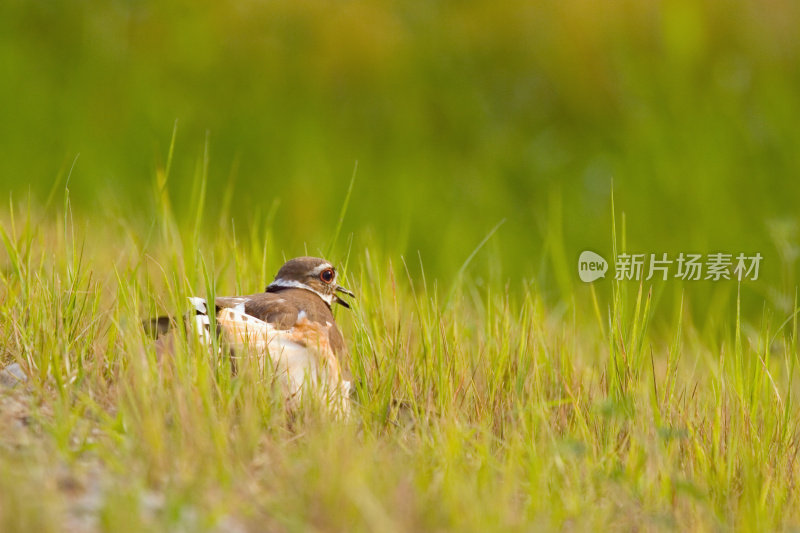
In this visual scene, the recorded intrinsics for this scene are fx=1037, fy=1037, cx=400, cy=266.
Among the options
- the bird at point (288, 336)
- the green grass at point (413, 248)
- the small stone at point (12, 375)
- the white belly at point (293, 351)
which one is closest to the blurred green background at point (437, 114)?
the green grass at point (413, 248)

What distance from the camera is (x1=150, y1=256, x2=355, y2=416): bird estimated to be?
3.41 metres

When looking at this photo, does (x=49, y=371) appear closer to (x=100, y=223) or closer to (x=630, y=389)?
(x=630, y=389)

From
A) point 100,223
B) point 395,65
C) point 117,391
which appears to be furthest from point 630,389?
point 395,65

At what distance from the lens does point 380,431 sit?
3.39 m

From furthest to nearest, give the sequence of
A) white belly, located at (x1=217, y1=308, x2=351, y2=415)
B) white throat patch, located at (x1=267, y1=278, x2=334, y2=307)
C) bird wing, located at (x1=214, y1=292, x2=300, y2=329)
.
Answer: white throat patch, located at (x1=267, y1=278, x2=334, y2=307) < bird wing, located at (x1=214, y1=292, x2=300, y2=329) < white belly, located at (x1=217, y1=308, x2=351, y2=415)

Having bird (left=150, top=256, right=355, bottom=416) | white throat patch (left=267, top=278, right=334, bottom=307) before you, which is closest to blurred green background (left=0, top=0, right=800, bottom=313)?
white throat patch (left=267, top=278, right=334, bottom=307)

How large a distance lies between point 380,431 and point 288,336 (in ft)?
1.57

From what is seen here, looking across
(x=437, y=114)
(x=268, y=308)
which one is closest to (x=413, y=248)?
(x=437, y=114)

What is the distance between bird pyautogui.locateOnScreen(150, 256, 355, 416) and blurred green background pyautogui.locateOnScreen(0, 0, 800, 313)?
3.57m

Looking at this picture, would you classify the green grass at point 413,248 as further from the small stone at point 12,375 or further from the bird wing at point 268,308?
the bird wing at point 268,308

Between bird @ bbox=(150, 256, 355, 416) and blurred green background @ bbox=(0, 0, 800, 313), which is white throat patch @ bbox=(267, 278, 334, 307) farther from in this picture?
blurred green background @ bbox=(0, 0, 800, 313)

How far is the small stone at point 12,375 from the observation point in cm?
327

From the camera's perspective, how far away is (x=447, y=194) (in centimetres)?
842

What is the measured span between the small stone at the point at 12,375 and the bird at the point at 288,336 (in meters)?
0.46
